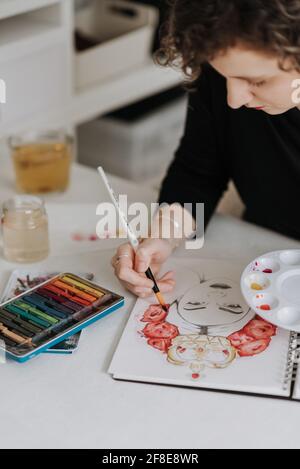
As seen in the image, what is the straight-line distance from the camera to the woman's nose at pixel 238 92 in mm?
890

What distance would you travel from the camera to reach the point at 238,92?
896mm

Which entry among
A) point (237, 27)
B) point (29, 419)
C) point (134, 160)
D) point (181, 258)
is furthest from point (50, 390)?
point (134, 160)

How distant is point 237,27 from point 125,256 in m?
0.35

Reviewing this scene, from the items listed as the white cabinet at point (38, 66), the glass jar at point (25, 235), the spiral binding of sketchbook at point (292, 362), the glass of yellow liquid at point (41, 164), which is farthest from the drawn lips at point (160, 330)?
the white cabinet at point (38, 66)

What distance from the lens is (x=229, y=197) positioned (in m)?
1.46

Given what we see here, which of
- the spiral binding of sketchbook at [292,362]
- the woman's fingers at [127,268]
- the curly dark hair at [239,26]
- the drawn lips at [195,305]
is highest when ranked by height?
the curly dark hair at [239,26]

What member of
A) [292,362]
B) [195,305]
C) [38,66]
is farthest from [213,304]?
[38,66]

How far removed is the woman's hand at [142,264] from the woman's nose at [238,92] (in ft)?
0.80

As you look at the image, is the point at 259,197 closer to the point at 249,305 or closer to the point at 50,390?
the point at 249,305

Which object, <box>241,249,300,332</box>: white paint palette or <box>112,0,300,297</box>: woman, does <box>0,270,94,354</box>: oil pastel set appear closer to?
<box>112,0,300,297</box>: woman

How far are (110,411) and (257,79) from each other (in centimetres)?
41

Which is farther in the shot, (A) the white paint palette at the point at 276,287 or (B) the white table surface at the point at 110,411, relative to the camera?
(A) the white paint palette at the point at 276,287

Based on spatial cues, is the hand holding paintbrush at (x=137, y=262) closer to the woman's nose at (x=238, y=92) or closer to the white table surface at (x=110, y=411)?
the white table surface at (x=110, y=411)

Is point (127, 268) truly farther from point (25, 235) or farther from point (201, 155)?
point (201, 155)
